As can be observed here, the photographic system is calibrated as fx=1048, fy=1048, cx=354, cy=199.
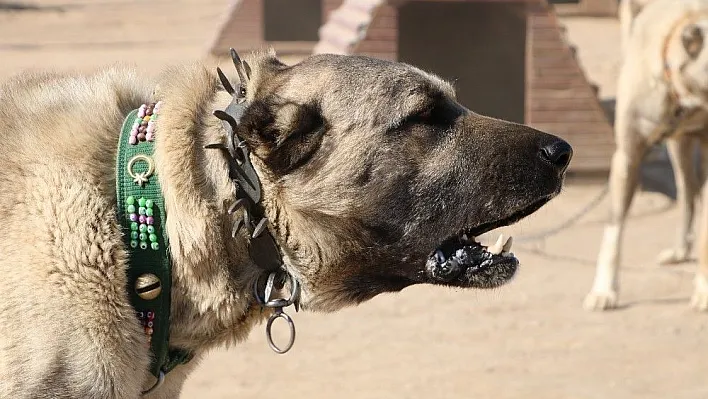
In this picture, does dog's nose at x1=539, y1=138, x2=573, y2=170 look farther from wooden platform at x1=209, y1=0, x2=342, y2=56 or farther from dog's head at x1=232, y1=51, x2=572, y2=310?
wooden platform at x1=209, y1=0, x2=342, y2=56

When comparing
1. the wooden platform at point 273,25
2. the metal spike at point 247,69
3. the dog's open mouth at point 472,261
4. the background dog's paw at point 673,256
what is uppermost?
the metal spike at point 247,69

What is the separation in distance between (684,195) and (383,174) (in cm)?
544

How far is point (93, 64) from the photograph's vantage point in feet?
51.1

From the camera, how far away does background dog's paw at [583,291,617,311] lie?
6.63 meters

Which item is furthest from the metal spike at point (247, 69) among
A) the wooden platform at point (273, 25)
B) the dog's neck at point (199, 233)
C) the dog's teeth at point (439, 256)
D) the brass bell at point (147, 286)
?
the wooden platform at point (273, 25)

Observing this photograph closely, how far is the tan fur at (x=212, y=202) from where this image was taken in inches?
110

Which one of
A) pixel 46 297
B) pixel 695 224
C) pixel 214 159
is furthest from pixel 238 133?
pixel 695 224

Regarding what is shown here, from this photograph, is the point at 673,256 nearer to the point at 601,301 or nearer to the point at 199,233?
the point at 601,301

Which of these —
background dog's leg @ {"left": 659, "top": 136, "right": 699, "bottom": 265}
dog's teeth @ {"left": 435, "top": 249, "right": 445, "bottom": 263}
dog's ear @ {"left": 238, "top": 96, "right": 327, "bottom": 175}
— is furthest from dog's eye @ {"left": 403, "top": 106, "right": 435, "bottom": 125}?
background dog's leg @ {"left": 659, "top": 136, "right": 699, "bottom": 265}

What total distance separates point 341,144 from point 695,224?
6241mm

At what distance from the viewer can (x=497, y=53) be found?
1151cm

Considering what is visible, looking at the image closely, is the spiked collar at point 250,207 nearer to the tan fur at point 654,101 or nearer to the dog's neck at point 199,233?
the dog's neck at point 199,233

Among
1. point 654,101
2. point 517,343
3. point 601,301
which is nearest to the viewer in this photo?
point 517,343

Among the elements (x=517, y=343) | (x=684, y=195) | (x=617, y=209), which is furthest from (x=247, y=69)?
Answer: (x=684, y=195)
